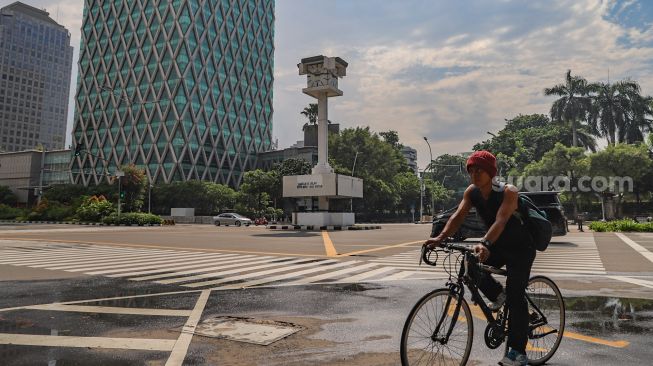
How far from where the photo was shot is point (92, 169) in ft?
327

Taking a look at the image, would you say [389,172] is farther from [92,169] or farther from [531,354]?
[92,169]

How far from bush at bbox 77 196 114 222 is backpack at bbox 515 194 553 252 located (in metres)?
50.1

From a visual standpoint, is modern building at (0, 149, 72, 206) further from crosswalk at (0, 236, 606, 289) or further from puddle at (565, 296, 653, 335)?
puddle at (565, 296, 653, 335)

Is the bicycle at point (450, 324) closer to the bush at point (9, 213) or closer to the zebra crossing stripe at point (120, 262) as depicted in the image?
the zebra crossing stripe at point (120, 262)

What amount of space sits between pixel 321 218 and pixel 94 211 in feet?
86.2

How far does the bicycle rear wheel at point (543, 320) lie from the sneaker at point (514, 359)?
0.41m

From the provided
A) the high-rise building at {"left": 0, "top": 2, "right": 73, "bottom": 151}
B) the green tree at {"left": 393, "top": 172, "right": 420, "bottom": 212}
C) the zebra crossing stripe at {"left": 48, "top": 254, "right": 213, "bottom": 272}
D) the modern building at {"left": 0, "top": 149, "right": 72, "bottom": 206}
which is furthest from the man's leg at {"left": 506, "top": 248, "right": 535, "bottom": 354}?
the high-rise building at {"left": 0, "top": 2, "right": 73, "bottom": 151}

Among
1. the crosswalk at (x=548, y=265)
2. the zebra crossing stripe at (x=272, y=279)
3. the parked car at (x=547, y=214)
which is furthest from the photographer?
the parked car at (x=547, y=214)

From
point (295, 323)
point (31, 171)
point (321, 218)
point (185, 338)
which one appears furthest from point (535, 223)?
point (31, 171)

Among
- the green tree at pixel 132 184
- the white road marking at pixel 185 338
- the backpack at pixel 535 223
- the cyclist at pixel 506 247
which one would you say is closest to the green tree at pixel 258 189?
the green tree at pixel 132 184

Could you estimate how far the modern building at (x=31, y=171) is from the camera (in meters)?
100

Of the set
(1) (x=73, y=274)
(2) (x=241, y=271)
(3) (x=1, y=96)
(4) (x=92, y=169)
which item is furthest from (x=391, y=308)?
(3) (x=1, y=96)

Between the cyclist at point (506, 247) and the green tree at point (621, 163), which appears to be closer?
the cyclist at point (506, 247)

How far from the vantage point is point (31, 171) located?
101m
